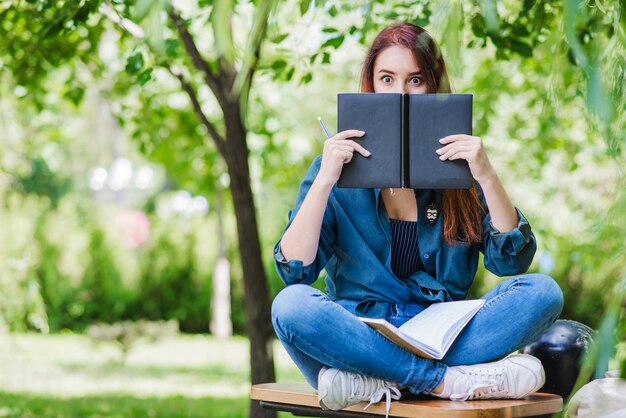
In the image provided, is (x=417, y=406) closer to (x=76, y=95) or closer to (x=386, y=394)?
(x=386, y=394)

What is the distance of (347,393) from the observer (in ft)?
7.61

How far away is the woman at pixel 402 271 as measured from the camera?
7.62 ft

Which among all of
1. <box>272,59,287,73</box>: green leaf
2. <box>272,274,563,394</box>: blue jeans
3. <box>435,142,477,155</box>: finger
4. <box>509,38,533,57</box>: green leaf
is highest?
<box>509,38,533,57</box>: green leaf

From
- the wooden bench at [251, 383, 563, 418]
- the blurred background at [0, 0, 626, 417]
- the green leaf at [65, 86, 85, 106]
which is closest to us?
the blurred background at [0, 0, 626, 417]

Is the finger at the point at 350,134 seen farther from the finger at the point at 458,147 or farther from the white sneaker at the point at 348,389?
the white sneaker at the point at 348,389

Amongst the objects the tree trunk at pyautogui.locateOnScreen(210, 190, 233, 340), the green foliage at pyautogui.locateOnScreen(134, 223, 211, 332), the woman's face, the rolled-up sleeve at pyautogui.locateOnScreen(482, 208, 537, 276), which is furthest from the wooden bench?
the green foliage at pyautogui.locateOnScreen(134, 223, 211, 332)

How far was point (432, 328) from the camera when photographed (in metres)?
2.36

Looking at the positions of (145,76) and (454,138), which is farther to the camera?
(145,76)

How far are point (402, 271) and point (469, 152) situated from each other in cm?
49

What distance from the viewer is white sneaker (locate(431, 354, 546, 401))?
2.33 metres

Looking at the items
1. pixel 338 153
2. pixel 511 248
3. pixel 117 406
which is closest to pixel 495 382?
pixel 511 248

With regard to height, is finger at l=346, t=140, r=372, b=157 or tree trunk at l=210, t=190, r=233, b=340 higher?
finger at l=346, t=140, r=372, b=157

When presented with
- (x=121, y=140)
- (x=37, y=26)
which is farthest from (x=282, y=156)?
(x=121, y=140)

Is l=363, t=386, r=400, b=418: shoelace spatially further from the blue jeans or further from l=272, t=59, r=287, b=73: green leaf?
l=272, t=59, r=287, b=73: green leaf
